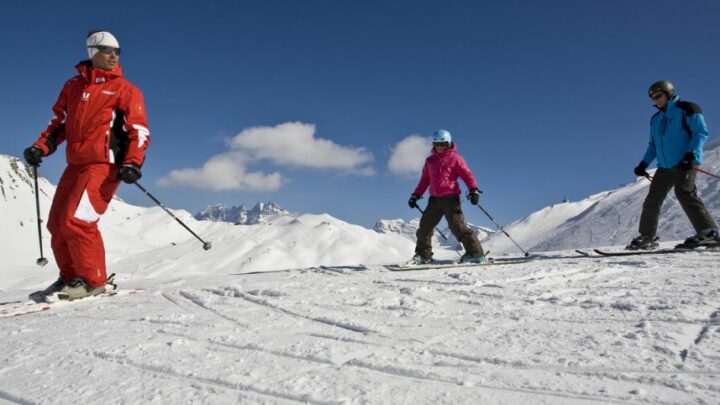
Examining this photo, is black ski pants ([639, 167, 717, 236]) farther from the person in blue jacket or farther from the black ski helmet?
the black ski helmet

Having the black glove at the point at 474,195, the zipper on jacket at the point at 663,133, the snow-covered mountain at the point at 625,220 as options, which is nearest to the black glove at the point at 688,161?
the zipper on jacket at the point at 663,133

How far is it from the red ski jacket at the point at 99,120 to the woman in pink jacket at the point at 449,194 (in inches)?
182

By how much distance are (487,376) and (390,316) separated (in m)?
1.40

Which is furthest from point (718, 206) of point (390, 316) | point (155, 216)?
point (155, 216)

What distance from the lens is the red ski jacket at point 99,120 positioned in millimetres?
5027

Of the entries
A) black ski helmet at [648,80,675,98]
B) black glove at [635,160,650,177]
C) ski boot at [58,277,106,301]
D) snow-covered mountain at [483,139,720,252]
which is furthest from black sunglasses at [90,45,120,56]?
snow-covered mountain at [483,139,720,252]

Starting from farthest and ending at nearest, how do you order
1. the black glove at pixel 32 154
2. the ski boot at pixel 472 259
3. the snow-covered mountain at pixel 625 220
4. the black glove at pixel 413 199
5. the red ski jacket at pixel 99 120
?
the snow-covered mountain at pixel 625 220 → the black glove at pixel 413 199 → the ski boot at pixel 472 259 → the black glove at pixel 32 154 → the red ski jacket at pixel 99 120

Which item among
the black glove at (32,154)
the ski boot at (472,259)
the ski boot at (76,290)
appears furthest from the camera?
the ski boot at (472,259)

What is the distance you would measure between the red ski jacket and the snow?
158 centimetres

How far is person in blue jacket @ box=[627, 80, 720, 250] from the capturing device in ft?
23.8

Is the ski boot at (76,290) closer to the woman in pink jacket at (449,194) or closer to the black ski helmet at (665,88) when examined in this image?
the woman in pink jacket at (449,194)

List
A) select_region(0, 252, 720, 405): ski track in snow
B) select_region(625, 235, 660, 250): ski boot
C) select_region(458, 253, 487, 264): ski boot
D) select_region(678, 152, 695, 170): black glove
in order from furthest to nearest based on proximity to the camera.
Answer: select_region(625, 235, 660, 250): ski boot, select_region(458, 253, 487, 264): ski boot, select_region(678, 152, 695, 170): black glove, select_region(0, 252, 720, 405): ski track in snow

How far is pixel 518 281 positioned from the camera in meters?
4.96

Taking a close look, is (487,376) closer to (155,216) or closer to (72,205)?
(72,205)
